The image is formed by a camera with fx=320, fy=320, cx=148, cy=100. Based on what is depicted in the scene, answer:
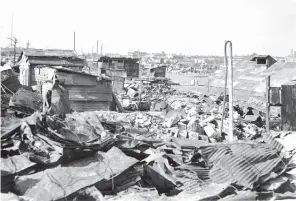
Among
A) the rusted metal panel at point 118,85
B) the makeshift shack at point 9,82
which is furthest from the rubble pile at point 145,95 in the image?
the makeshift shack at point 9,82

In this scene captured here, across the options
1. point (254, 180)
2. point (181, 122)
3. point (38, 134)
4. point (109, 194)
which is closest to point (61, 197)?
point (109, 194)

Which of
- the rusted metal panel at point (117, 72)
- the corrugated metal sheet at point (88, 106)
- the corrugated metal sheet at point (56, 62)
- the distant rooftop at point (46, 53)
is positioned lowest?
the corrugated metal sheet at point (88, 106)

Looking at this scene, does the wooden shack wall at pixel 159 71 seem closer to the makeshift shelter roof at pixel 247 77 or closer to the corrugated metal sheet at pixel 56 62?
the makeshift shelter roof at pixel 247 77

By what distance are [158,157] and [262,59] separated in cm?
2642

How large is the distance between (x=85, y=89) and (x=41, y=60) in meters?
10.4

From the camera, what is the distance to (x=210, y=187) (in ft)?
24.1

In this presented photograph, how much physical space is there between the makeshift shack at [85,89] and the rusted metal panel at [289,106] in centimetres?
1171

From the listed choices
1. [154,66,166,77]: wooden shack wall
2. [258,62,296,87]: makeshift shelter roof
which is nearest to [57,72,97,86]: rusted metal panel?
[258,62,296,87]: makeshift shelter roof

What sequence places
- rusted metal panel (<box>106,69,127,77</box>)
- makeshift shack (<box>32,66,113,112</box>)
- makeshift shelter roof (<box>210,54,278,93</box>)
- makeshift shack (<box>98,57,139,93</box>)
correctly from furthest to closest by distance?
1. makeshift shack (<box>98,57,139,93</box>)
2. rusted metal panel (<box>106,69,127,77</box>)
3. makeshift shelter roof (<box>210,54,278,93</box>)
4. makeshift shack (<box>32,66,113,112</box>)

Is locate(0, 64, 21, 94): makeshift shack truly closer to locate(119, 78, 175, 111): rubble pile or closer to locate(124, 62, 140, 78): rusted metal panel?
locate(119, 78, 175, 111): rubble pile

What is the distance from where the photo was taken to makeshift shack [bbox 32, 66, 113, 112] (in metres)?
21.0

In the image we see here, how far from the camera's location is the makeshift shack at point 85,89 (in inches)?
825

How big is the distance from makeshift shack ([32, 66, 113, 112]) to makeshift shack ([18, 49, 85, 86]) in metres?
8.01

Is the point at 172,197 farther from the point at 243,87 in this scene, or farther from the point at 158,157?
the point at 243,87
